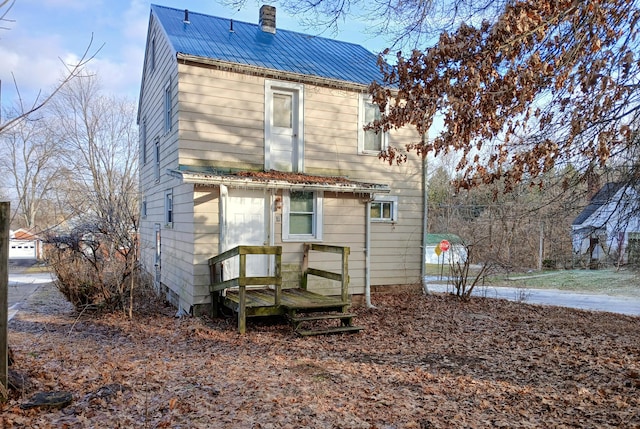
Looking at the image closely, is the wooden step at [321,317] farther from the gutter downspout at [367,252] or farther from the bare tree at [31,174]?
the bare tree at [31,174]

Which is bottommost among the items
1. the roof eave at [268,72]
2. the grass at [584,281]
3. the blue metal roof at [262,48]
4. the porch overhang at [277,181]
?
the grass at [584,281]

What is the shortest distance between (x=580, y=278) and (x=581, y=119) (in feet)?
55.2

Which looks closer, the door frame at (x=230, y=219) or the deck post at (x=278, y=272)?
the deck post at (x=278, y=272)

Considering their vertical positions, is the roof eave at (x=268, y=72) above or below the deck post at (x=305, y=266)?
above

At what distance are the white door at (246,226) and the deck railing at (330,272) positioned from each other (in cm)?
88

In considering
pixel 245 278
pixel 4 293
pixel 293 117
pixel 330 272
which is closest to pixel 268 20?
pixel 293 117

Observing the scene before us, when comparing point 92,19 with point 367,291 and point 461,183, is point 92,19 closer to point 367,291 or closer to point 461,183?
point 461,183

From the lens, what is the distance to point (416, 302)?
10.7 metres

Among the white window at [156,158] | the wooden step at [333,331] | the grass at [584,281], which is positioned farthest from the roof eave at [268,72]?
the grass at [584,281]

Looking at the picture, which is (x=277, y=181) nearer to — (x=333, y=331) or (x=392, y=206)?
(x=333, y=331)

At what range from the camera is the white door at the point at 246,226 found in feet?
29.9

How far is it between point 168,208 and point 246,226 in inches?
123

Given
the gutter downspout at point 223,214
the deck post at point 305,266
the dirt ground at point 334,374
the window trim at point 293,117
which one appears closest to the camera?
the dirt ground at point 334,374

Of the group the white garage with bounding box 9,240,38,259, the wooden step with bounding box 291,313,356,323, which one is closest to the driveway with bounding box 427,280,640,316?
the wooden step with bounding box 291,313,356,323
